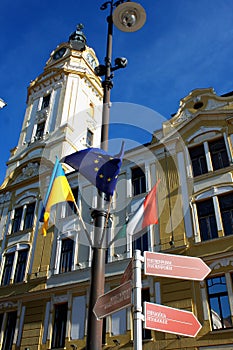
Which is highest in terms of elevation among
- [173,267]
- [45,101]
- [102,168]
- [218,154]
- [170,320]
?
[45,101]

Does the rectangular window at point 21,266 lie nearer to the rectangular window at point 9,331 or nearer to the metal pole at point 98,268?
the rectangular window at point 9,331

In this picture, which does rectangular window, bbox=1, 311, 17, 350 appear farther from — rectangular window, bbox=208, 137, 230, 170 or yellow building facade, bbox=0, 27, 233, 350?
rectangular window, bbox=208, 137, 230, 170

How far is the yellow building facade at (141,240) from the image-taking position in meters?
13.6

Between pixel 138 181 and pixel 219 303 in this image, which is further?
pixel 138 181

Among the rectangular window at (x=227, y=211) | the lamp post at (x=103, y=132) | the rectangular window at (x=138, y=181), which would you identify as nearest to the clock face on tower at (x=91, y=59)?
the rectangular window at (x=138, y=181)

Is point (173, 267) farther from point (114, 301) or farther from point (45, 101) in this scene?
point (45, 101)

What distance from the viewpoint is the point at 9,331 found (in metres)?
17.6

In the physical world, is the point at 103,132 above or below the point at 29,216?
below

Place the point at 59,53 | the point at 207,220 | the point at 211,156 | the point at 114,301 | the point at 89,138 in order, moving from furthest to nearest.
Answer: the point at 59,53 < the point at 89,138 < the point at 211,156 < the point at 207,220 < the point at 114,301

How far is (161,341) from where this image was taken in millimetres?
13117

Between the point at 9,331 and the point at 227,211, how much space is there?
11.9m

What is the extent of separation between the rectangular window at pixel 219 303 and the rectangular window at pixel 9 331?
9.82 m

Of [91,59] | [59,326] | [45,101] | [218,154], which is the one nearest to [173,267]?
[218,154]

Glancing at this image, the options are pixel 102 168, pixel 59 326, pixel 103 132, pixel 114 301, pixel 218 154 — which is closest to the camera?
pixel 114 301
